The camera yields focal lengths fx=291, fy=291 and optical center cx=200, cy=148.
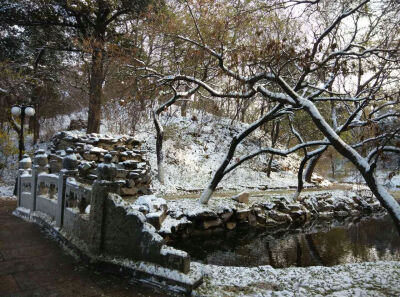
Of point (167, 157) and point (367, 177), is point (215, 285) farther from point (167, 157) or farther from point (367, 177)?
point (167, 157)

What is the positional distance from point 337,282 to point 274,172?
16.0 meters

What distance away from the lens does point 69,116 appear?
26641 millimetres

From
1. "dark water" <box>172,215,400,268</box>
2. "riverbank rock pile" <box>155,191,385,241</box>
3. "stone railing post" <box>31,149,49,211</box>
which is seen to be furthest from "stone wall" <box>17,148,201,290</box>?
"dark water" <box>172,215,400,268</box>

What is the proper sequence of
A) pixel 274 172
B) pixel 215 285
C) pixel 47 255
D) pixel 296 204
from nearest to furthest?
1. pixel 215 285
2. pixel 47 255
3. pixel 296 204
4. pixel 274 172

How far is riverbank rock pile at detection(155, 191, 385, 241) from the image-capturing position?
9578 millimetres

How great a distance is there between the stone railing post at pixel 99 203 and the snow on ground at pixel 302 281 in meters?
1.57

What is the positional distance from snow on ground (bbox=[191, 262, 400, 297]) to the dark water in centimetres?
175

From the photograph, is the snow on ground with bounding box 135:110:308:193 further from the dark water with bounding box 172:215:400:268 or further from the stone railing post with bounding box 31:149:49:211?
the stone railing post with bounding box 31:149:49:211

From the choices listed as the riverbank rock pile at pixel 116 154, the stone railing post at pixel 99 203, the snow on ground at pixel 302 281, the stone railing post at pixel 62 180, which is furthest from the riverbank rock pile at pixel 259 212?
the stone railing post at pixel 99 203

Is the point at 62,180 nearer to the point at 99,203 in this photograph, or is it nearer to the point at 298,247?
the point at 99,203

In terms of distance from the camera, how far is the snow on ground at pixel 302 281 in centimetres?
435

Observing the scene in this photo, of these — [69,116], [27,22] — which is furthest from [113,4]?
[69,116]

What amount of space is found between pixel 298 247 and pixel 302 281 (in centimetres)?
410

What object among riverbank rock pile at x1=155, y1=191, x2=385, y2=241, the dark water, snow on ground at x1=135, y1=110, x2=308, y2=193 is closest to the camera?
the dark water
